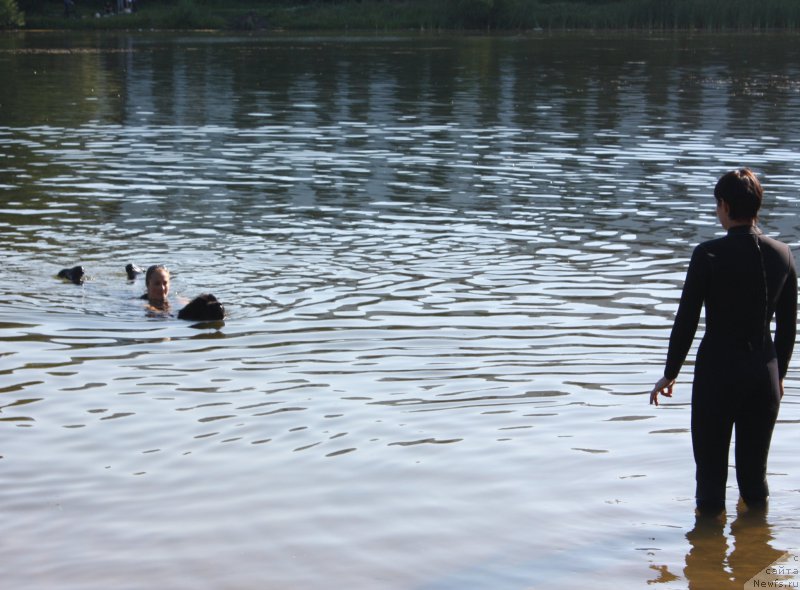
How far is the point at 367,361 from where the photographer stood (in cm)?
1048

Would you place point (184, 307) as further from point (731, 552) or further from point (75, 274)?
point (731, 552)

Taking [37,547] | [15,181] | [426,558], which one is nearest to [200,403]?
[37,547]

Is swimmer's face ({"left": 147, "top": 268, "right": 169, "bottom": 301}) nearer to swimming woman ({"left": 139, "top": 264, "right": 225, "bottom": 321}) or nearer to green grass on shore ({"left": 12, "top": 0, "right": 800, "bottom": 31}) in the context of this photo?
swimming woman ({"left": 139, "top": 264, "right": 225, "bottom": 321})

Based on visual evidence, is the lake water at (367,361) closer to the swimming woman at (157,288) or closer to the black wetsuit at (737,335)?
the swimming woman at (157,288)

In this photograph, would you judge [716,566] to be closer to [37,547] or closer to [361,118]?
[37,547]

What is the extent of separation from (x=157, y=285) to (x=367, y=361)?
305cm

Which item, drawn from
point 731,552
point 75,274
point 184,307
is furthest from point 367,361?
point 75,274

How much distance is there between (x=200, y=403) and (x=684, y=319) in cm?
412

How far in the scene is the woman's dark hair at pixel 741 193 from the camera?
6.34m

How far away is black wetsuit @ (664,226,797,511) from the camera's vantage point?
252 inches

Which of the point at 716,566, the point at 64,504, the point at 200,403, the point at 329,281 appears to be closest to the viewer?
the point at 716,566

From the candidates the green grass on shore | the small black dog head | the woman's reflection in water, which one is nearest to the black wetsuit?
the woman's reflection in water

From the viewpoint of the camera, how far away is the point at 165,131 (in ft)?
93.6

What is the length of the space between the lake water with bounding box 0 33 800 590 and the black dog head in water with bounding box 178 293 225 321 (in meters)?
0.22
